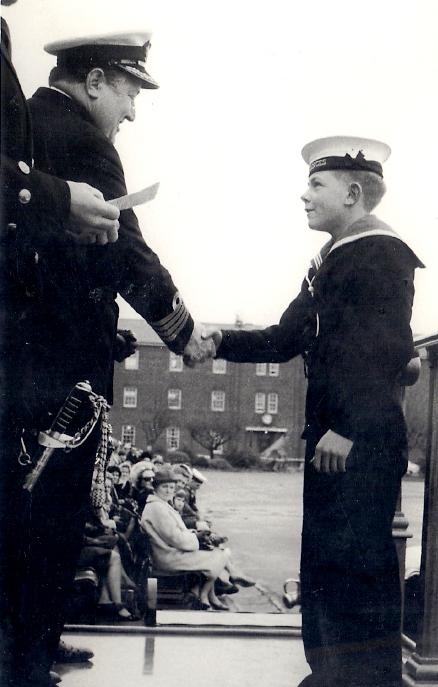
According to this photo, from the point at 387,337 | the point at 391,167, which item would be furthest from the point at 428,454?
the point at 391,167

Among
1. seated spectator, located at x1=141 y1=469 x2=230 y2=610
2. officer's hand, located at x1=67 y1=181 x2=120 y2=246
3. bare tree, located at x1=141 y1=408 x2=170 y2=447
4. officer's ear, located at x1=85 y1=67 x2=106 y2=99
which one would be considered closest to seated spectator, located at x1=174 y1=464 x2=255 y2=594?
seated spectator, located at x1=141 y1=469 x2=230 y2=610

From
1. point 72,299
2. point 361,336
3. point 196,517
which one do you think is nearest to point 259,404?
point 361,336

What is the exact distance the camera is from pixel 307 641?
7.78ft

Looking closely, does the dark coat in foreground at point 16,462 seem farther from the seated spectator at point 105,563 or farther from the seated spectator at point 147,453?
the seated spectator at point 147,453

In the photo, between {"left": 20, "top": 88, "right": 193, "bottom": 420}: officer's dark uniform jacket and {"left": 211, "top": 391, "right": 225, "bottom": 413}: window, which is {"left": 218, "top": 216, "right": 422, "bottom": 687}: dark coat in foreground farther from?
{"left": 20, "top": 88, "right": 193, "bottom": 420}: officer's dark uniform jacket

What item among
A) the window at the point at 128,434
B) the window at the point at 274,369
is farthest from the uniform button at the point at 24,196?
the window at the point at 128,434

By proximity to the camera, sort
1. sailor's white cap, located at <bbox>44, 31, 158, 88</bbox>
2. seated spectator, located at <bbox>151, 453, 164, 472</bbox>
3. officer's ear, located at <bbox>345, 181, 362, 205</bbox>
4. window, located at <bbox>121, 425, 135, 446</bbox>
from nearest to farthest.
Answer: sailor's white cap, located at <bbox>44, 31, 158, 88</bbox> → officer's ear, located at <bbox>345, 181, 362, 205</bbox> → window, located at <bbox>121, 425, 135, 446</bbox> → seated spectator, located at <bbox>151, 453, 164, 472</bbox>

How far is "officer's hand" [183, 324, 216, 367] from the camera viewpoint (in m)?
2.46

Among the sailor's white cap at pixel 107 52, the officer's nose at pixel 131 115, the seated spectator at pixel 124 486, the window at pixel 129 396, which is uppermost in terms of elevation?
the sailor's white cap at pixel 107 52

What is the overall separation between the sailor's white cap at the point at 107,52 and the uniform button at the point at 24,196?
0.61 m

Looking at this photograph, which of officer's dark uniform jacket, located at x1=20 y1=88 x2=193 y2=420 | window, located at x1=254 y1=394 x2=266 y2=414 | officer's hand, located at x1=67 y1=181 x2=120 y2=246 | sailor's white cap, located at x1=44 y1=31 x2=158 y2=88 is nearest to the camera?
officer's hand, located at x1=67 y1=181 x2=120 y2=246

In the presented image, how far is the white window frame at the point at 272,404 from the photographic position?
241 centimetres

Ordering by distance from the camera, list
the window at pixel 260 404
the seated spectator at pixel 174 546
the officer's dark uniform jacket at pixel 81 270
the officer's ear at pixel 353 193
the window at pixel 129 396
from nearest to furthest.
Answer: the officer's dark uniform jacket at pixel 81 270
the officer's ear at pixel 353 193
the window at pixel 260 404
the window at pixel 129 396
the seated spectator at pixel 174 546

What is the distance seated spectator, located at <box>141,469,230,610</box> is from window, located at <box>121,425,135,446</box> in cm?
26
